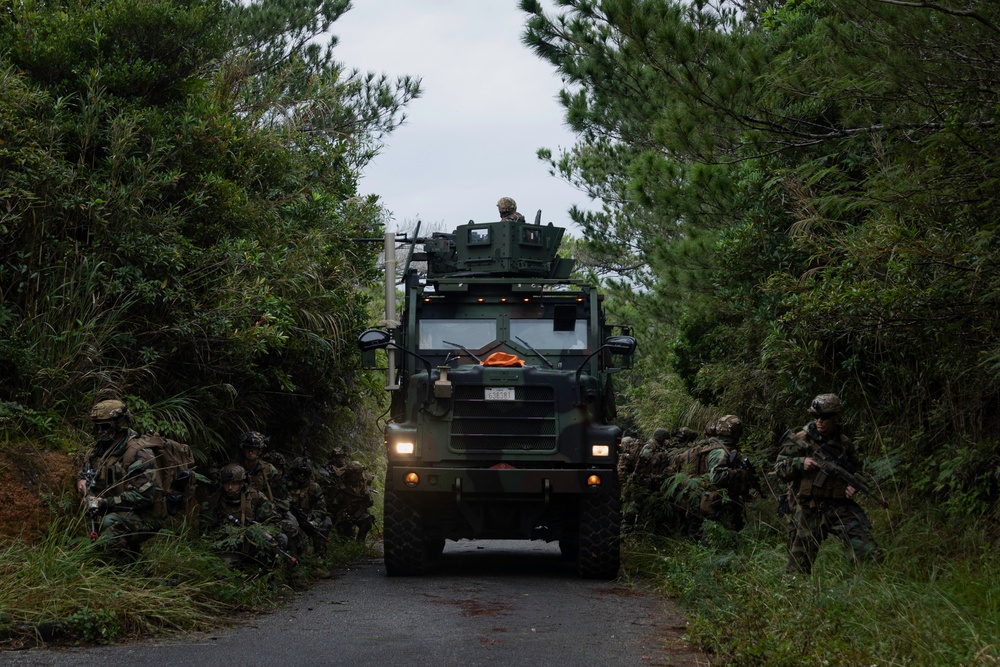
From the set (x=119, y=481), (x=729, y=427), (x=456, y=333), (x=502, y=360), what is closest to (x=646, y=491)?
(x=729, y=427)

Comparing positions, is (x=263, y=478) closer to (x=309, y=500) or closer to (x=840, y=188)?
(x=309, y=500)

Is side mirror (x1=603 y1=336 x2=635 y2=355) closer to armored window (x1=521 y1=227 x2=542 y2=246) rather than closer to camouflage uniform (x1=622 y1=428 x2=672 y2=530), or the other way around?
armored window (x1=521 y1=227 x2=542 y2=246)

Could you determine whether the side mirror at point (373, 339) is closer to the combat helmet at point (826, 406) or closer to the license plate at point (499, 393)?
the license plate at point (499, 393)

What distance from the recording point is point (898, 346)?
32.3 feet

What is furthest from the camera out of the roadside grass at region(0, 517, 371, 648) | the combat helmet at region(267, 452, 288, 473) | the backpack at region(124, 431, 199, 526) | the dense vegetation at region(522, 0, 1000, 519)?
the combat helmet at region(267, 452, 288, 473)

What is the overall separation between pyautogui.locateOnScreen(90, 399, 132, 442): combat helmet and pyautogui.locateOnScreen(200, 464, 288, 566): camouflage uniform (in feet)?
4.01

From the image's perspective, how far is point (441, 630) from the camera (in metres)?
7.51

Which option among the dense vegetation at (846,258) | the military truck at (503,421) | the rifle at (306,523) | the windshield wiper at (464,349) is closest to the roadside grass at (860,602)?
the dense vegetation at (846,258)

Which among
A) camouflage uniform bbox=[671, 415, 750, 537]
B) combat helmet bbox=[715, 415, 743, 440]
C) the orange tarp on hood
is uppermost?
the orange tarp on hood

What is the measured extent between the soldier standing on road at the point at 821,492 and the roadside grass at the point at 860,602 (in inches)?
5.8

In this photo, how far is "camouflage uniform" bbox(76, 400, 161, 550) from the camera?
7.86 m

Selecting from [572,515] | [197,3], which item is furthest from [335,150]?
[572,515]

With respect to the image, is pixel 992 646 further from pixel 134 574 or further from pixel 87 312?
pixel 87 312

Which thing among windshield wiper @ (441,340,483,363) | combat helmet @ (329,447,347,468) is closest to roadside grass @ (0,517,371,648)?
windshield wiper @ (441,340,483,363)
